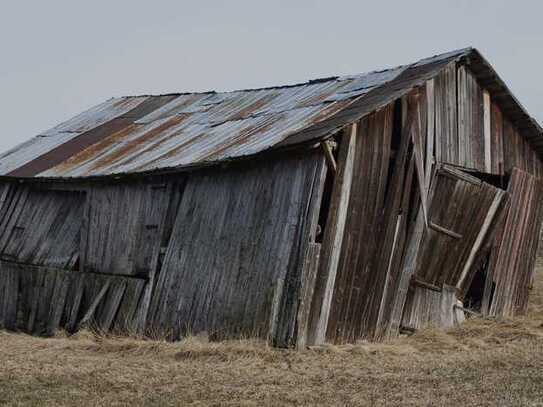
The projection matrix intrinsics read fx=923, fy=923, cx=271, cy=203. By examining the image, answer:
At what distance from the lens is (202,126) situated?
54.1 ft

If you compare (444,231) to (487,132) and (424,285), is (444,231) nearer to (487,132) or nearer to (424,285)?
(424,285)

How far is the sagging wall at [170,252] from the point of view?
1216cm

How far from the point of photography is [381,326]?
13.5 m

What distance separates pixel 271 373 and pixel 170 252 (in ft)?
12.3

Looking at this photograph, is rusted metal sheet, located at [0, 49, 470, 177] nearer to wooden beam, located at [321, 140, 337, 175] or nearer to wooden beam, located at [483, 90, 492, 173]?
wooden beam, located at [321, 140, 337, 175]

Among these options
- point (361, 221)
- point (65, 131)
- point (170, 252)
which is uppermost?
point (65, 131)

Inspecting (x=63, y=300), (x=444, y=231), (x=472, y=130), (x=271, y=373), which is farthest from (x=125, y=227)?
(x=472, y=130)

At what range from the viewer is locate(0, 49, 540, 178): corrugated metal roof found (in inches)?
518

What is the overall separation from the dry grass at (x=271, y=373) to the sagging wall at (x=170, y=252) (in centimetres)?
65

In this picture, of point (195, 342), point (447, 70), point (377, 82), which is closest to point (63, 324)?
point (195, 342)

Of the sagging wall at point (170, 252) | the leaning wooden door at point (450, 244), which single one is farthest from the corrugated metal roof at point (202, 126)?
the leaning wooden door at point (450, 244)

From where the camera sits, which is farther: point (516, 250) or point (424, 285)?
point (516, 250)

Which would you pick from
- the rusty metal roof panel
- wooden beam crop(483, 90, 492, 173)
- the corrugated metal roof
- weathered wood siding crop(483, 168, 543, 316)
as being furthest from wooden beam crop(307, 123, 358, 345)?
the rusty metal roof panel

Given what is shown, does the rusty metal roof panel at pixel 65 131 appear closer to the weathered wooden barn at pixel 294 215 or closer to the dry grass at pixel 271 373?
the weathered wooden barn at pixel 294 215
